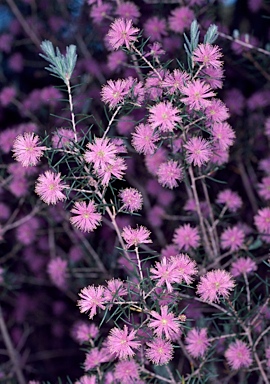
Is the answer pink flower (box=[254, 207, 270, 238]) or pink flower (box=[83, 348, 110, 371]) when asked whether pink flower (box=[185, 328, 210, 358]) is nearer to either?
pink flower (box=[83, 348, 110, 371])

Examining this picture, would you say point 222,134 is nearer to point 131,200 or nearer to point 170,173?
point 170,173

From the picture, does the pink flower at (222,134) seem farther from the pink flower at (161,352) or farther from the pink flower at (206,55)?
the pink flower at (161,352)

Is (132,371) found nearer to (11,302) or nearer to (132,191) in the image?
(132,191)

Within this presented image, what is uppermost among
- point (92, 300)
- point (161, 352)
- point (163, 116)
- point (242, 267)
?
point (163, 116)

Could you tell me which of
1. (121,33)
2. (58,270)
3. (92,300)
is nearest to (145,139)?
(121,33)

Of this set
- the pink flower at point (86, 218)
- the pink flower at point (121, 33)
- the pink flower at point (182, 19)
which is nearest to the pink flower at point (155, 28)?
the pink flower at point (182, 19)

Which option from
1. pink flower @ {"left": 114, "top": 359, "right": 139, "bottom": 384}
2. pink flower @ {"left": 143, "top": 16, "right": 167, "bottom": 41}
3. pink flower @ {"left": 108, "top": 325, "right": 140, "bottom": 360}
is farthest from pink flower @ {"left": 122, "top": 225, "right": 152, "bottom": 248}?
pink flower @ {"left": 143, "top": 16, "right": 167, "bottom": 41}

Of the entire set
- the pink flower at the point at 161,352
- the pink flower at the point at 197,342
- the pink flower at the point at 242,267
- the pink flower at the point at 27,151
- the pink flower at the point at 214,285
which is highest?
the pink flower at the point at 27,151

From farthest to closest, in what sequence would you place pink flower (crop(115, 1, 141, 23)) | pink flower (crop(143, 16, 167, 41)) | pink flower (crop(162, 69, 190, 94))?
pink flower (crop(143, 16, 167, 41)), pink flower (crop(115, 1, 141, 23)), pink flower (crop(162, 69, 190, 94))

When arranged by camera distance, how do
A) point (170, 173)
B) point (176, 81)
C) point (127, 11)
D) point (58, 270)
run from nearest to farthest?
point (176, 81)
point (170, 173)
point (127, 11)
point (58, 270)
